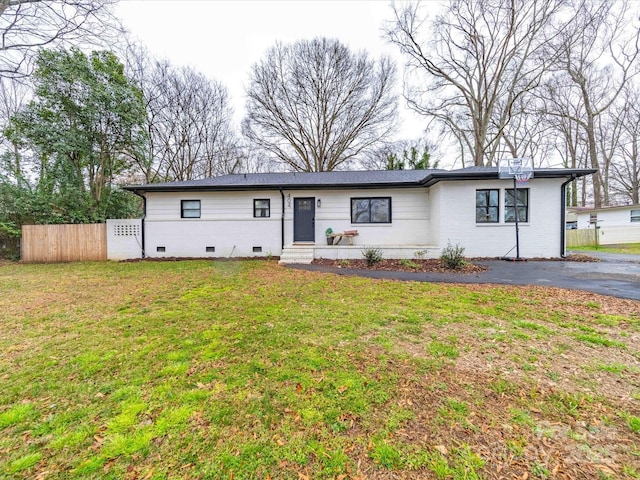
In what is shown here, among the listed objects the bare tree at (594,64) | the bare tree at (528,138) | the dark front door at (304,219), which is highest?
the bare tree at (594,64)

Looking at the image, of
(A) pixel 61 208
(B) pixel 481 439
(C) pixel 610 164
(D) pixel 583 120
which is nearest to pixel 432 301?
(B) pixel 481 439

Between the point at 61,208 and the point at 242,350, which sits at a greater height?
the point at 61,208

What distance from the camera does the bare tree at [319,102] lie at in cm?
1678

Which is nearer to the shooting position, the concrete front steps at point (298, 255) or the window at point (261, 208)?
the concrete front steps at point (298, 255)

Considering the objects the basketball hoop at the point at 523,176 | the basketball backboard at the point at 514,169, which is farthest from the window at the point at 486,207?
the basketball hoop at the point at 523,176

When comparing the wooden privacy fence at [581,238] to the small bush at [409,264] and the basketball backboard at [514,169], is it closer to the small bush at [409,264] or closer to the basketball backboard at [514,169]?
the basketball backboard at [514,169]

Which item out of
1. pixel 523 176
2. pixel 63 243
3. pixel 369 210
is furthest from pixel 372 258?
pixel 63 243

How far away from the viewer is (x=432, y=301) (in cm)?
463

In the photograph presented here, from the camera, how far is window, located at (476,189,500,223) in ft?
31.3

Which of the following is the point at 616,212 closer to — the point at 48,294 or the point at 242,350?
the point at 242,350

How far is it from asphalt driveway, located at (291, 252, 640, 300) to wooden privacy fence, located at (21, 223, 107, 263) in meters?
7.96

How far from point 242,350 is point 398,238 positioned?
8.83 metres

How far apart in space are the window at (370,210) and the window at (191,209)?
20.6 ft

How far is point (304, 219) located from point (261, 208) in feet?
5.91
